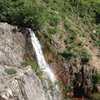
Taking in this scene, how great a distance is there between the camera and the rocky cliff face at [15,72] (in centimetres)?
1731

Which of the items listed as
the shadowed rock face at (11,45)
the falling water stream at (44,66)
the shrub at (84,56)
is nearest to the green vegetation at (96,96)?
the shrub at (84,56)

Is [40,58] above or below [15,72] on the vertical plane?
below

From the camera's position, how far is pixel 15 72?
1847 centimetres

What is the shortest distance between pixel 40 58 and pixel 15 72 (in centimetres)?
505

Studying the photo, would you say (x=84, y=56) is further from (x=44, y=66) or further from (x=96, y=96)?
(x=44, y=66)

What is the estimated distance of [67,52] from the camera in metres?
26.6

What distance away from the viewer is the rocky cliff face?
1731 centimetres

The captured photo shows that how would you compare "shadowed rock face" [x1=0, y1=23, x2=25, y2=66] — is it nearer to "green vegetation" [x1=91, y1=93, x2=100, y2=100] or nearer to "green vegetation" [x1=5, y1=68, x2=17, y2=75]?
"green vegetation" [x1=5, y1=68, x2=17, y2=75]

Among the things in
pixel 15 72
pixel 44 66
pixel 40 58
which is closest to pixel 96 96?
pixel 44 66

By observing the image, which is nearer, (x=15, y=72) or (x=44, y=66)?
(x=15, y=72)

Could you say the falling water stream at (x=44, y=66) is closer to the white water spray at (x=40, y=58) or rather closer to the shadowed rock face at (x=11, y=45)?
the white water spray at (x=40, y=58)

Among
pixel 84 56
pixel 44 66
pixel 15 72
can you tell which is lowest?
pixel 84 56

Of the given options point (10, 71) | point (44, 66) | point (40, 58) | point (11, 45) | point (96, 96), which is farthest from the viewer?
point (96, 96)

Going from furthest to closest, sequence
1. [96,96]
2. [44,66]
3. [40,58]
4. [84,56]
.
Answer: [84,56], [96,96], [44,66], [40,58]
